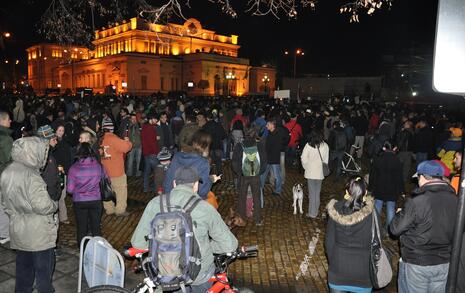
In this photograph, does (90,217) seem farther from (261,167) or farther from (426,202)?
(426,202)

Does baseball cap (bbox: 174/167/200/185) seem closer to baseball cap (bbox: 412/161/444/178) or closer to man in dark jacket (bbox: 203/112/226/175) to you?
baseball cap (bbox: 412/161/444/178)

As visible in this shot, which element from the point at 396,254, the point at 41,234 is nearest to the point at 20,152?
the point at 41,234

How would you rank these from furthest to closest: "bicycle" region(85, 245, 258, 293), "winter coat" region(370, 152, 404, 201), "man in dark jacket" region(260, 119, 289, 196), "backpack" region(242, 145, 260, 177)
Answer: "man in dark jacket" region(260, 119, 289, 196), "backpack" region(242, 145, 260, 177), "winter coat" region(370, 152, 404, 201), "bicycle" region(85, 245, 258, 293)

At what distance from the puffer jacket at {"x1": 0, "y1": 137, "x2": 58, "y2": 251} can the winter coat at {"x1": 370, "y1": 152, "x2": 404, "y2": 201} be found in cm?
561

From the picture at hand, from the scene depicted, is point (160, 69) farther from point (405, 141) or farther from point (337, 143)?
point (405, 141)

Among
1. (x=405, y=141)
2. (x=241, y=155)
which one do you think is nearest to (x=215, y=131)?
(x=241, y=155)

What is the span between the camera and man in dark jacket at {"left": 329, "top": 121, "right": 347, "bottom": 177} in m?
11.6

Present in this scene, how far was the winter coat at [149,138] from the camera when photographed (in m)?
10.2

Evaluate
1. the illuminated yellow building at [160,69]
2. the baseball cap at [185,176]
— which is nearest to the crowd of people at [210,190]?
the baseball cap at [185,176]

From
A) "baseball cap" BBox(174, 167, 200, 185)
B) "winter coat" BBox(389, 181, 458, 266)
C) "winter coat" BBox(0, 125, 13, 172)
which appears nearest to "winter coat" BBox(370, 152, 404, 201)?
"winter coat" BBox(389, 181, 458, 266)

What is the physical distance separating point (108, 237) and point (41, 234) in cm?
320

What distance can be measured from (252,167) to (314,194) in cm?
172

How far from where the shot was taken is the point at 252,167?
7.79m

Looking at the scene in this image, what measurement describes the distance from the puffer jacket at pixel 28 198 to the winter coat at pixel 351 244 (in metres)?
3.12
